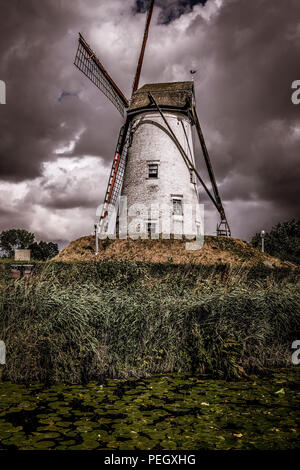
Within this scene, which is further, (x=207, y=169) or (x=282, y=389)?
(x=207, y=169)

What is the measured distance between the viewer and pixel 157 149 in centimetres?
2292

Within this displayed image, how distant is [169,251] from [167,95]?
10209mm

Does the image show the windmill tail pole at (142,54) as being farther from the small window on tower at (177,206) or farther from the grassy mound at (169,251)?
the grassy mound at (169,251)

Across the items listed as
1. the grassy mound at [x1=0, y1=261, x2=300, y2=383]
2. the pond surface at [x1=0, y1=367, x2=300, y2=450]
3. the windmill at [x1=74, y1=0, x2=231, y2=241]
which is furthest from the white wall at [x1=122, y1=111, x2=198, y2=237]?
the pond surface at [x1=0, y1=367, x2=300, y2=450]

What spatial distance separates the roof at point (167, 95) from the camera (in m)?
22.9

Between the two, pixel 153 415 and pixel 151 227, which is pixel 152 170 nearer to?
pixel 151 227

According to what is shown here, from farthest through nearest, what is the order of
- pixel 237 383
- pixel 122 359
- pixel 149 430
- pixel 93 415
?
1. pixel 122 359
2. pixel 237 383
3. pixel 93 415
4. pixel 149 430

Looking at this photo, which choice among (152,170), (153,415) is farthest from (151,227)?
(153,415)

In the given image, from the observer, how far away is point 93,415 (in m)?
4.40

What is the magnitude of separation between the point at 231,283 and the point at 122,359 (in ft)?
11.2

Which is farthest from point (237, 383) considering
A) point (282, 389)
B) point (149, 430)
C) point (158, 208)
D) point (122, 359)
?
point (158, 208)

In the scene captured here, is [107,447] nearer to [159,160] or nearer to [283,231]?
[159,160]

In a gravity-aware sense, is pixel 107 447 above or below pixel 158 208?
below

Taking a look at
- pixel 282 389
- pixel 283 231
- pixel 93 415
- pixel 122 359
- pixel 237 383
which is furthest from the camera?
pixel 283 231
